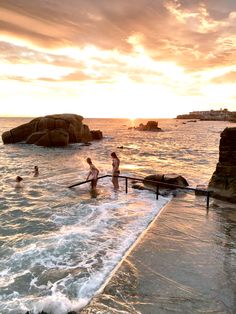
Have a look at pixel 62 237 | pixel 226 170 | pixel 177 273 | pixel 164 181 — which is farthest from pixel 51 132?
pixel 177 273

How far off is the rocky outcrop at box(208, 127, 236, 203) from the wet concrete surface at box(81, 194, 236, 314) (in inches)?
128

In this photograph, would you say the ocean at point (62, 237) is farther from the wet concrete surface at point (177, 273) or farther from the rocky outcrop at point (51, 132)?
the rocky outcrop at point (51, 132)

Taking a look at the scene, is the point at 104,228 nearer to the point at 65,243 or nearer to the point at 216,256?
A: the point at 65,243

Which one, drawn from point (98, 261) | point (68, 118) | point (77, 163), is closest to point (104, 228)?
point (98, 261)

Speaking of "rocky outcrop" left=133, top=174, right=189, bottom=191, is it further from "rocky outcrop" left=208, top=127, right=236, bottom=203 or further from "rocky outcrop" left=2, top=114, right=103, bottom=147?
"rocky outcrop" left=2, top=114, right=103, bottom=147

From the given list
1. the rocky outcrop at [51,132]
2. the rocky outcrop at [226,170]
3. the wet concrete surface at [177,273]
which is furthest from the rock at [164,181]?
the rocky outcrop at [51,132]

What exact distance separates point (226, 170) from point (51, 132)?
33.8m

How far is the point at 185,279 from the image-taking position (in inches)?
267

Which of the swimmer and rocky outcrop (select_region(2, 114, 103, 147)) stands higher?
rocky outcrop (select_region(2, 114, 103, 147))

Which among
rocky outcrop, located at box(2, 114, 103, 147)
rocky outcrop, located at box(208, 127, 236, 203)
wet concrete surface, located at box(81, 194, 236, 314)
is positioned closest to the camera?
wet concrete surface, located at box(81, 194, 236, 314)

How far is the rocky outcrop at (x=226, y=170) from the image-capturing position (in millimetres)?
13805

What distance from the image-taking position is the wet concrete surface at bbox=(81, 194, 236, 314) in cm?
586

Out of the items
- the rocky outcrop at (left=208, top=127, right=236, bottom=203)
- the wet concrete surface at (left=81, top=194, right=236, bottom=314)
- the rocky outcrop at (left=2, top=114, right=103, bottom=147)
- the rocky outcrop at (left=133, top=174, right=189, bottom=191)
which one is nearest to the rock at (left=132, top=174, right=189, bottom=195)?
the rocky outcrop at (left=133, top=174, right=189, bottom=191)

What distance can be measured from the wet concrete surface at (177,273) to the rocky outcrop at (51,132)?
3484 centimetres
